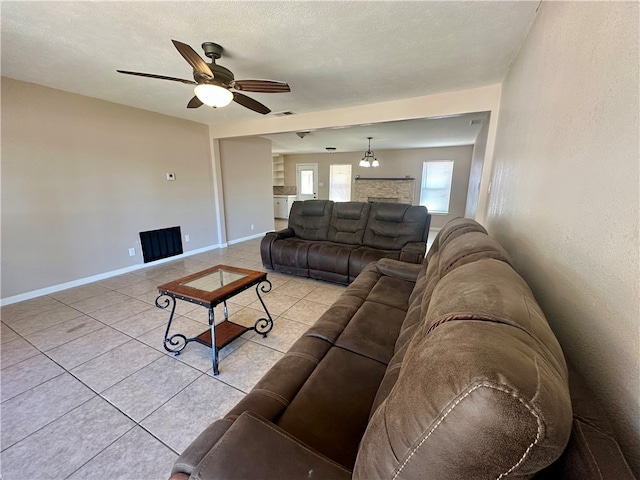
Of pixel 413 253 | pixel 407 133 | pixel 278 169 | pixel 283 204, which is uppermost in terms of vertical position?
pixel 407 133

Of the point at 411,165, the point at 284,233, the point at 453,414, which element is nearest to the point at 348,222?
the point at 284,233

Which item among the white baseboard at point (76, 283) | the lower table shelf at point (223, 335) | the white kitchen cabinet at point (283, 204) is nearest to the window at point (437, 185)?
the white kitchen cabinet at point (283, 204)

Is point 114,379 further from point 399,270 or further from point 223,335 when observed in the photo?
point 399,270

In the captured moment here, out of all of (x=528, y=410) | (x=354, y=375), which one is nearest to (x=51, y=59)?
(x=354, y=375)

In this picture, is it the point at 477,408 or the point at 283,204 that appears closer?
the point at 477,408

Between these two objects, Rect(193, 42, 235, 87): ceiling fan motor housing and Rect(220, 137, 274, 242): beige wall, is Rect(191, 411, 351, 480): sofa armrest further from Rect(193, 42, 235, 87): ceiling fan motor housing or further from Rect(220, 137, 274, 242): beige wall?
Rect(220, 137, 274, 242): beige wall

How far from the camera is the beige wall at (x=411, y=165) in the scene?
6.80 metres

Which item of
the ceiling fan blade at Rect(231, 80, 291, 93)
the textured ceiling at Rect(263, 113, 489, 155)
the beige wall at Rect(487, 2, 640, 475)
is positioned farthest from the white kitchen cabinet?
the beige wall at Rect(487, 2, 640, 475)

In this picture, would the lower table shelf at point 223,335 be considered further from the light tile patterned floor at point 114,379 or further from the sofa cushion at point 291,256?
the sofa cushion at point 291,256

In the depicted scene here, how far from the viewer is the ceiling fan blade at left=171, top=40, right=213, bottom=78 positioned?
5.20 ft

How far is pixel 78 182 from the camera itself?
10.6 ft

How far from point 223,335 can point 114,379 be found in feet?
2.37

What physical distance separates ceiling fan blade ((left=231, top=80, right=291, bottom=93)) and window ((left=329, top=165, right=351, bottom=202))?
20.7 ft

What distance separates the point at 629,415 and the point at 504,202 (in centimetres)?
176
